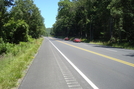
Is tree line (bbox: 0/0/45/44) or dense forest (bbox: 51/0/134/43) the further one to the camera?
dense forest (bbox: 51/0/134/43)

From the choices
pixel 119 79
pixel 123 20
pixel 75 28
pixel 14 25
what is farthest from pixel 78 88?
pixel 75 28

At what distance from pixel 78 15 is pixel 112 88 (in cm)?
5352

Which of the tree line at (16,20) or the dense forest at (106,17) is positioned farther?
the dense forest at (106,17)

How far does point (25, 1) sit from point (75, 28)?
1563 inches

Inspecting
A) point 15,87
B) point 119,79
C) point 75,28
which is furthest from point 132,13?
point 75,28

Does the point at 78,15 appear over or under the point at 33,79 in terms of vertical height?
over

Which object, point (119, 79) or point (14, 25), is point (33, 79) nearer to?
point (119, 79)

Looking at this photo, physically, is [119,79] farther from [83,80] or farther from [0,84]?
[0,84]

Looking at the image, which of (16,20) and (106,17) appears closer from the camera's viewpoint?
(16,20)

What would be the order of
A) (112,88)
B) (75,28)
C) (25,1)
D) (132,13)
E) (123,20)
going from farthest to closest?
(75,28), (25,1), (123,20), (132,13), (112,88)

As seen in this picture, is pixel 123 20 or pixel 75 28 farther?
pixel 75 28

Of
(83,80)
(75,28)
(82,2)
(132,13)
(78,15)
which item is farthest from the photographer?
(75,28)

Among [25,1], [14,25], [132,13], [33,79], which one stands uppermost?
[25,1]

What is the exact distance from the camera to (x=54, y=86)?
5.50 meters
